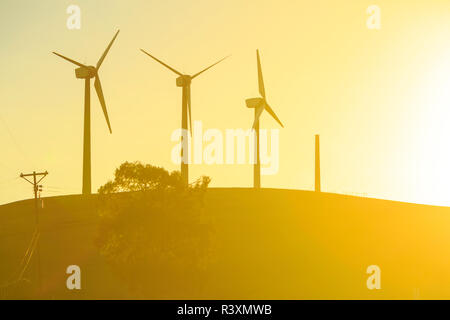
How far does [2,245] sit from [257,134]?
138ft

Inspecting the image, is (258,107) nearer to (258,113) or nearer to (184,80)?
(258,113)

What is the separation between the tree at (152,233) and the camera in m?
77.4

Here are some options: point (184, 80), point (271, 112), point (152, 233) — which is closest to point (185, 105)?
point (184, 80)

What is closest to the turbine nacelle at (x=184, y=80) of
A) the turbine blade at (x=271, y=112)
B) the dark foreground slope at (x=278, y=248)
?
the turbine blade at (x=271, y=112)

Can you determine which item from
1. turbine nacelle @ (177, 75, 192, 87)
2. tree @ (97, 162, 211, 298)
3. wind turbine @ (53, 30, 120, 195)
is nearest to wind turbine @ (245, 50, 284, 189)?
turbine nacelle @ (177, 75, 192, 87)

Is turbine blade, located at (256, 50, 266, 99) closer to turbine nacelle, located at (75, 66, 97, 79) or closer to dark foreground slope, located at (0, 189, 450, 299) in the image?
dark foreground slope, located at (0, 189, 450, 299)

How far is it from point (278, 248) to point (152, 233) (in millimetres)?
30360

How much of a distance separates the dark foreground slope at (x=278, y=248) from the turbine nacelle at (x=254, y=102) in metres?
13.8

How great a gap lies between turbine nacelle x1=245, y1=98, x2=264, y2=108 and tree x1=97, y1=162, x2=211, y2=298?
39.8 meters

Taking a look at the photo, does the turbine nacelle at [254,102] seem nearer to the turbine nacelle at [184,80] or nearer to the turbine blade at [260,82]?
the turbine blade at [260,82]

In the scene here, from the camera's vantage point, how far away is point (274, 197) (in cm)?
12075
